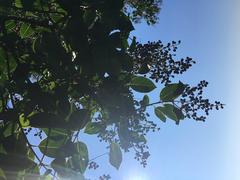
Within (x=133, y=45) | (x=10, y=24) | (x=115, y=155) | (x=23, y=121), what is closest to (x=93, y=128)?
(x=115, y=155)

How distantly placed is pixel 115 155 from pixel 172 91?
0.55 metres

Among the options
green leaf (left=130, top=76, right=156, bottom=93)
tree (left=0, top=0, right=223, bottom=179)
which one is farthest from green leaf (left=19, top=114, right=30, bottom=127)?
A: green leaf (left=130, top=76, right=156, bottom=93)

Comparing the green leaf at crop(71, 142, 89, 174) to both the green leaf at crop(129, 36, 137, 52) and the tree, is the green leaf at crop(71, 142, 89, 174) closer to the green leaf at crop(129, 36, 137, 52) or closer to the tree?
the tree

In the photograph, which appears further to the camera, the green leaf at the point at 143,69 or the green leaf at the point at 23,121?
the green leaf at the point at 143,69

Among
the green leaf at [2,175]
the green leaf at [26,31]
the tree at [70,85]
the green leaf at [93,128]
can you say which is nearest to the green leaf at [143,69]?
the tree at [70,85]

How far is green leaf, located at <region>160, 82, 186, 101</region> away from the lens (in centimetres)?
267

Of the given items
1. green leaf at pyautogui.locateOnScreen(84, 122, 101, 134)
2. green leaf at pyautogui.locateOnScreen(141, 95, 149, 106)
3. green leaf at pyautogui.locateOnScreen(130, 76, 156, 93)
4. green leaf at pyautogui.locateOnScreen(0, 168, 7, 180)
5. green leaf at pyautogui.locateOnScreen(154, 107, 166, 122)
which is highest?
green leaf at pyautogui.locateOnScreen(130, 76, 156, 93)

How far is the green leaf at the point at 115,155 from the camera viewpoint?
8.89 feet

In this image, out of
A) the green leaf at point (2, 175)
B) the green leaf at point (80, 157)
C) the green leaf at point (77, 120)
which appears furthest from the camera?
the green leaf at point (80, 157)

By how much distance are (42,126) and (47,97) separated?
0.17 m

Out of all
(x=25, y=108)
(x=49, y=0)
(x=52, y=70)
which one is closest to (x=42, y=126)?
(x=25, y=108)

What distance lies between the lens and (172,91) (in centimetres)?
272

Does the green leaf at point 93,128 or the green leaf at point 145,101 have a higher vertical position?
the green leaf at point 145,101

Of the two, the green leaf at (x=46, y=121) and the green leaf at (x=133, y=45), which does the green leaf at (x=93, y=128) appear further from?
the green leaf at (x=133, y=45)
